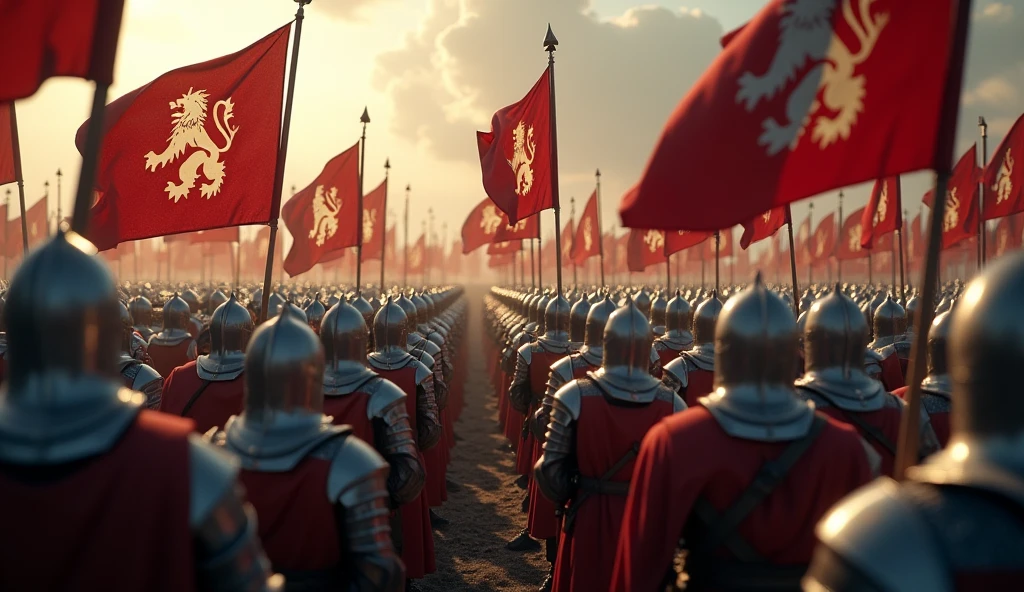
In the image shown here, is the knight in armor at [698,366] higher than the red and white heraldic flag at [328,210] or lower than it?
lower

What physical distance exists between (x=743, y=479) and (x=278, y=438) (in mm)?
1978

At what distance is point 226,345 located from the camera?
6441 millimetres

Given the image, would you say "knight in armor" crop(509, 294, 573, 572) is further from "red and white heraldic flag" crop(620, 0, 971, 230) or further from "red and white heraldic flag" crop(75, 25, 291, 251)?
"red and white heraldic flag" crop(620, 0, 971, 230)

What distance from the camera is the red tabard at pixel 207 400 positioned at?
5.83 meters

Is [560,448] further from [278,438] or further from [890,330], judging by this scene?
[890,330]

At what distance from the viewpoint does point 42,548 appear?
2041 millimetres

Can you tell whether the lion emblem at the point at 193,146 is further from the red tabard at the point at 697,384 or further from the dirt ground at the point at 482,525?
the red tabard at the point at 697,384

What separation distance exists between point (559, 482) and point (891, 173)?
116 inches

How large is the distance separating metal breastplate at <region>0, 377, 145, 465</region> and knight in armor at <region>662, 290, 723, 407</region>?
217 inches

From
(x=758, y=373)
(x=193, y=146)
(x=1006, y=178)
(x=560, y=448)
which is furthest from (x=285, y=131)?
(x=1006, y=178)

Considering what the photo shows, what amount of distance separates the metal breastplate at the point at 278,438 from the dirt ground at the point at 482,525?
15.8ft

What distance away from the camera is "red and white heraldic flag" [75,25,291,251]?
20.7ft

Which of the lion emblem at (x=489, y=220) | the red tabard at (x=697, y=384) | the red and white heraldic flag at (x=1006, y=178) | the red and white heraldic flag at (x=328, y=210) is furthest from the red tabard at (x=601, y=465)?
the lion emblem at (x=489, y=220)

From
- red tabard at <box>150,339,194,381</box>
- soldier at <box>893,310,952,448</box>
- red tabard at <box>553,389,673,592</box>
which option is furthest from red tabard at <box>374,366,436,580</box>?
red tabard at <box>150,339,194,381</box>
